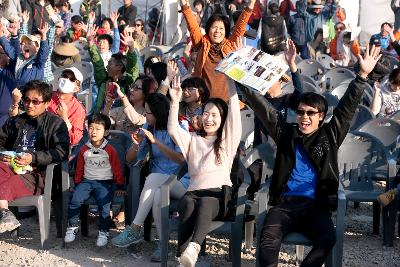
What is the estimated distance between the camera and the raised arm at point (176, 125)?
5949mm

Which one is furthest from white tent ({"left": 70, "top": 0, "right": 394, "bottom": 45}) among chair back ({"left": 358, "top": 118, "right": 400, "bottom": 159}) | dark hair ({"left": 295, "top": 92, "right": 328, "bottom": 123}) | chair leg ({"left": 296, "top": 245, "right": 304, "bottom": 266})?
dark hair ({"left": 295, "top": 92, "right": 328, "bottom": 123})

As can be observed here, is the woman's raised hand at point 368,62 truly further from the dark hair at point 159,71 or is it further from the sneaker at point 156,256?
the dark hair at point 159,71

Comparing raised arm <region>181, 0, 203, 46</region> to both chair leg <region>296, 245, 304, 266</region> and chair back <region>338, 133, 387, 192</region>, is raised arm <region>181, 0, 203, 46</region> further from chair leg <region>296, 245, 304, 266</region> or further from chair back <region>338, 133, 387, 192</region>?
chair leg <region>296, 245, 304, 266</region>

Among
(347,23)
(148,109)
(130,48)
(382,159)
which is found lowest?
(382,159)

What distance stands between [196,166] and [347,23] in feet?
36.1

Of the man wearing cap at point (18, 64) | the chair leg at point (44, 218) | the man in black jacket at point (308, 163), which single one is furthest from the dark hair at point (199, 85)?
the man wearing cap at point (18, 64)

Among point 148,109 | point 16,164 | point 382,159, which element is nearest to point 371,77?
point 382,159

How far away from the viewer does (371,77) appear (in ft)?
36.4

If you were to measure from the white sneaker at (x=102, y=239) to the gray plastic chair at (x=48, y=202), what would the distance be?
12.4 inches

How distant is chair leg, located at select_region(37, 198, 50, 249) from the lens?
6.30 meters

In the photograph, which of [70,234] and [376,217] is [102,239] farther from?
[376,217]

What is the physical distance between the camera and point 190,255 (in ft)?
17.5

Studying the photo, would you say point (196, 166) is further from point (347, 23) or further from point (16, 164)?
point (347, 23)

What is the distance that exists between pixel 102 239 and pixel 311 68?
5.84 m
